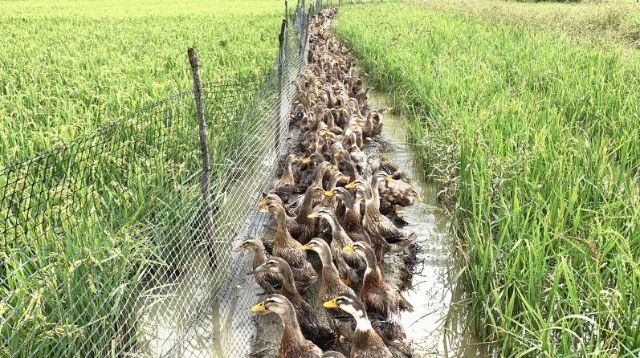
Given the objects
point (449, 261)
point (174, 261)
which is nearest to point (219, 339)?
point (174, 261)

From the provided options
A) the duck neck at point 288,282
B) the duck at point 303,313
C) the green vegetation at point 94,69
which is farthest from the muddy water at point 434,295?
the green vegetation at point 94,69

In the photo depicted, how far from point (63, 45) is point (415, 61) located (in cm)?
697

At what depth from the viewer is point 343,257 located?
418 centimetres

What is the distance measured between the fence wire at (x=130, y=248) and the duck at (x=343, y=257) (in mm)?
762

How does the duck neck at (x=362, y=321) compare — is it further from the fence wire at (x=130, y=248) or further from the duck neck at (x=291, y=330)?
the fence wire at (x=130, y=248)

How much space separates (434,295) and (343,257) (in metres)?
0.79

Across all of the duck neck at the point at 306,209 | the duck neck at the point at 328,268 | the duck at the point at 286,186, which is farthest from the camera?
the duck at the point at 286,186

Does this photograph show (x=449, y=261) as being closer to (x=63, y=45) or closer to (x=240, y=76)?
(x=240, y=76)

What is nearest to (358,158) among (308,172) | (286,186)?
(308,172)

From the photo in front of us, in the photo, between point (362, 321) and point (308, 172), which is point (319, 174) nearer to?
point (308, 172)

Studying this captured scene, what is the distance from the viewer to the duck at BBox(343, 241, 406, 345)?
3459mm

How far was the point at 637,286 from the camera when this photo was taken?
2.84 meters

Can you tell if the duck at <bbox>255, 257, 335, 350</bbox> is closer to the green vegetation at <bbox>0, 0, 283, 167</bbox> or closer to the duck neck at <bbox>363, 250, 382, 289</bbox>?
the duck neck at <bbox>363, 250, 382, 289</bbox>

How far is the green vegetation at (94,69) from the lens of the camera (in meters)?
5.25
